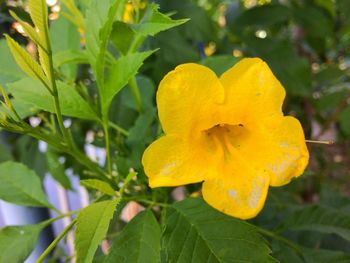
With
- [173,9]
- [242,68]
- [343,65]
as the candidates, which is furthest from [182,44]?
[343,65]

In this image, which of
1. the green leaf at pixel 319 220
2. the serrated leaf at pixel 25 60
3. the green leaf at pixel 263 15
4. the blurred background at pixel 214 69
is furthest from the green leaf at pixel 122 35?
the green leaf at pixel 263 15

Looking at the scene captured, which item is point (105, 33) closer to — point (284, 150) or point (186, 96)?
point (186, 96)

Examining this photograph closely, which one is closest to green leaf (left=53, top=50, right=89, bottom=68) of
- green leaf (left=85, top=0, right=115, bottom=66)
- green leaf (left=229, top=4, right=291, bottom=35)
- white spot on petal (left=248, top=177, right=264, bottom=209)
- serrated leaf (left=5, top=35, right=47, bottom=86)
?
green leaf (left=85, top=0, right=115, bottom=66)

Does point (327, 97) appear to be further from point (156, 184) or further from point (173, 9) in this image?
point (156, 184)

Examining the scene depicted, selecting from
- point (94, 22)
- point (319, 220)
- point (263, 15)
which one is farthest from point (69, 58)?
point (263, 15)

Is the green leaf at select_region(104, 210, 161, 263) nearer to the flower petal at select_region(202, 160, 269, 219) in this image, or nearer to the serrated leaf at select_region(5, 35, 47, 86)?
the flower petal at select_region(202, 160, 269, 219)

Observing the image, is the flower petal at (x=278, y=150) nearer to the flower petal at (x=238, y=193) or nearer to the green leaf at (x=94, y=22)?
the flower petal at (x=238, y=193)

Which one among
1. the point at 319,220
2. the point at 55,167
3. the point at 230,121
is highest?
the point at 230,121
